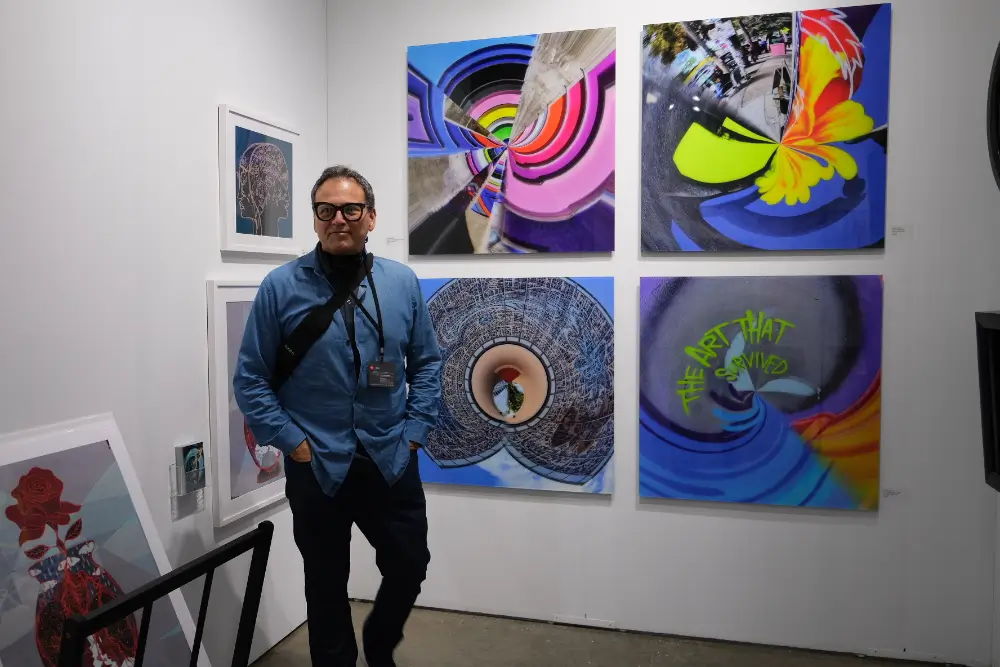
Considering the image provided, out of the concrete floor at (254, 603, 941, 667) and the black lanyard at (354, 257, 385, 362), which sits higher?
the black lanyard at (354, 257, 385, 362)

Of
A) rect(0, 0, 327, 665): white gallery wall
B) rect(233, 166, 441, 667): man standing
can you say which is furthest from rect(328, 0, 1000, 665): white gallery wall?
rect(233, 166, 441, 667): man standing

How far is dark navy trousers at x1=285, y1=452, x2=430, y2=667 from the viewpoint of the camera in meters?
2.20

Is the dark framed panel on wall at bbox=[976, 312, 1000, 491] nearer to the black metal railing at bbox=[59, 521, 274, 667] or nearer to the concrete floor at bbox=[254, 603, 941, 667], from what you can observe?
the concrete floor at bbox=[254, 603, 941, 667]

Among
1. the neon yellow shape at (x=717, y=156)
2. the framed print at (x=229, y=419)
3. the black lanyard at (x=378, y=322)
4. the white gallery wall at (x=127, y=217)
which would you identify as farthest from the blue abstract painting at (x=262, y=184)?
the neon yellow shape at (x=717, y=156)

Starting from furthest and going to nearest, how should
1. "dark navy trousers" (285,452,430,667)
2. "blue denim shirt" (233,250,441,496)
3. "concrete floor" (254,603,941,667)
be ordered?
"concrete floor" (254,603,941,667) → "dark navy trousers" (285,452,430,667) → "blue denim shirt" (233,250,441,496)

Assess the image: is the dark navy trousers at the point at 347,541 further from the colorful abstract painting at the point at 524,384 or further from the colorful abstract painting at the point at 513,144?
the colorful abstract painting at the point at 513,144

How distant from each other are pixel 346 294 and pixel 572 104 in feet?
4.11

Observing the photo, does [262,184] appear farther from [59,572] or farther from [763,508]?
[763,508]

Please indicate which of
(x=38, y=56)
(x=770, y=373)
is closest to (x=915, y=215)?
(x=770, y=373)

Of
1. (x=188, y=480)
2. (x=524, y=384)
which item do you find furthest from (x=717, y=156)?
(x=188, y=480)

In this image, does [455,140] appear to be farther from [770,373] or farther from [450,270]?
[770,373]

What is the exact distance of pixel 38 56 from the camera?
5.98 ft

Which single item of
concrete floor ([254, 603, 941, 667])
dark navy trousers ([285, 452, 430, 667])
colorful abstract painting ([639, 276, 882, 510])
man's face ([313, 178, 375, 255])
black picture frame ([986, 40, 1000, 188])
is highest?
black picture frame ([986, 40, 1000, 188])

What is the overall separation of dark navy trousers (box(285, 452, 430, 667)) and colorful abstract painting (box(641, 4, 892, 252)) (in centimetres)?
135
